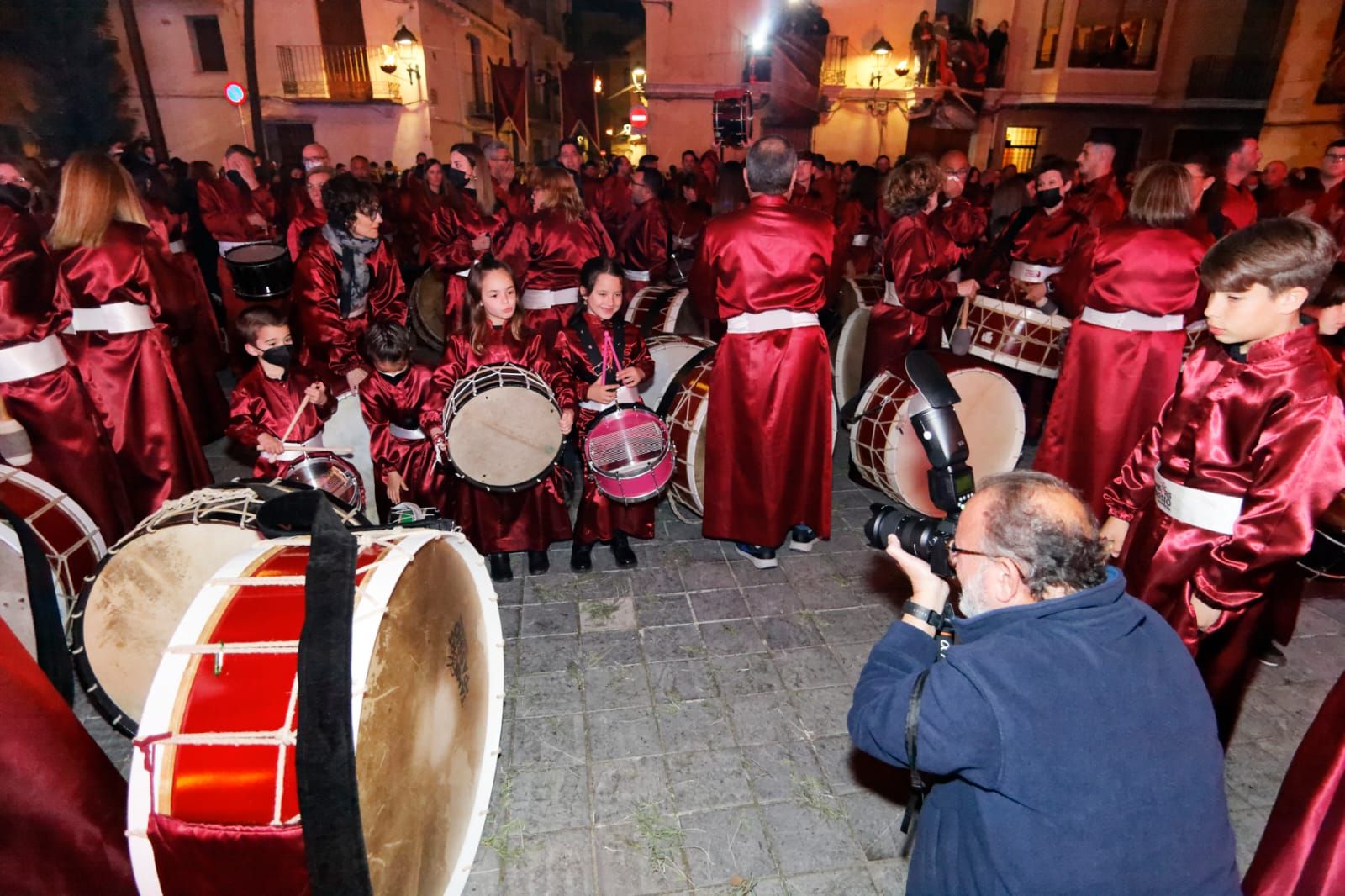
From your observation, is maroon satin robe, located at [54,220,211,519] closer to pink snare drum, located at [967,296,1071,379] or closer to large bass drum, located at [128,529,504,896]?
large bass drum, located at [128,529,504,896]

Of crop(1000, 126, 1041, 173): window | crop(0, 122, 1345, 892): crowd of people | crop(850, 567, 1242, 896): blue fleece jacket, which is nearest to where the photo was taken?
crop(850, 567, 1242, 896): blue fleece jacket

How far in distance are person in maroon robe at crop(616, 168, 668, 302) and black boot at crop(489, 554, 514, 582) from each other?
4.05 meters

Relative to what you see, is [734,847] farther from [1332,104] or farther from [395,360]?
[1332,104]

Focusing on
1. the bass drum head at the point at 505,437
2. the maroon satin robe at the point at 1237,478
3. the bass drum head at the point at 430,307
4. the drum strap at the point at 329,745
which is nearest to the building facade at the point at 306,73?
the bass drum head at the point at 430,307

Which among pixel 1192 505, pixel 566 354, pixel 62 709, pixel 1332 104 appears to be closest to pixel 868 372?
pixel 566 354

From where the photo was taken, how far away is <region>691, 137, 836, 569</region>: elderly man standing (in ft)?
12.1

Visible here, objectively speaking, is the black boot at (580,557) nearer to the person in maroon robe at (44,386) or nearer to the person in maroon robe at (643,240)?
the person in maroon robe at (44,386)

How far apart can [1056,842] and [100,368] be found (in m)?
4.60

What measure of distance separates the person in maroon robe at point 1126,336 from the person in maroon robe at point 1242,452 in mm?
1654

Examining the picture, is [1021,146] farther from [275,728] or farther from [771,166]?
[275,728]

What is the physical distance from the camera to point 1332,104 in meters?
16.8

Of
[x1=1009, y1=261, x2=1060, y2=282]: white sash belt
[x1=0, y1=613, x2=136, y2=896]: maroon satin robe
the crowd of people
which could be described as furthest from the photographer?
[x1=1009, y1=261, x2=1060, y2=282]: white sash belt

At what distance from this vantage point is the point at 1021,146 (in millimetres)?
22047

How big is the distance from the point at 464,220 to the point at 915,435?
474cm
